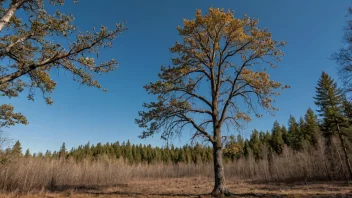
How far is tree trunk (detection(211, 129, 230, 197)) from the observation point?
1116 centimetres

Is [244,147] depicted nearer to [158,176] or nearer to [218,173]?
[158,176]

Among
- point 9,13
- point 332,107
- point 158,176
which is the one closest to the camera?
point 9,13

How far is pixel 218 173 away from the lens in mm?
11617

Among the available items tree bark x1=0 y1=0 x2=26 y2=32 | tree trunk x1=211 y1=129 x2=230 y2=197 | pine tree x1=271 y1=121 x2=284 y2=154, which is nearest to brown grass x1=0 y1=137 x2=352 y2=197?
tree trunk x1=211 y1=129 x2=230 y2=197

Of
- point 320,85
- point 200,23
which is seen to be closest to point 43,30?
point 200,23

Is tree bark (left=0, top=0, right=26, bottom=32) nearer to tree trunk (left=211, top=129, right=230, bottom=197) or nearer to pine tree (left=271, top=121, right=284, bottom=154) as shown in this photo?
tree trunk (left=211, top=129, right=230, bottom=197)

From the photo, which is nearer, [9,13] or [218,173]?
[9,13]

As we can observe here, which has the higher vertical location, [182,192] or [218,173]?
[218,173]

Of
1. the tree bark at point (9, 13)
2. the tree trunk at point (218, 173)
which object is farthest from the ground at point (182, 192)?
the tree bark at point (9, 13)

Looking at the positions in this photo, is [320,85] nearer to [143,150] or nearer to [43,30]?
[43,30]

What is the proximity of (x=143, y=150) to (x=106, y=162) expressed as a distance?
60497 millimetres

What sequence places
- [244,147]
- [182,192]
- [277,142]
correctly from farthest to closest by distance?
1. [244,147]
2. [277,142]
3. [182,192]

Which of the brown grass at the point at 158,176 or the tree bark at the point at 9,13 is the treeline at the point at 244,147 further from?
the tree bark at the point at 9,13

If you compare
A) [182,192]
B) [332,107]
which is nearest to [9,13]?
[182,192]
